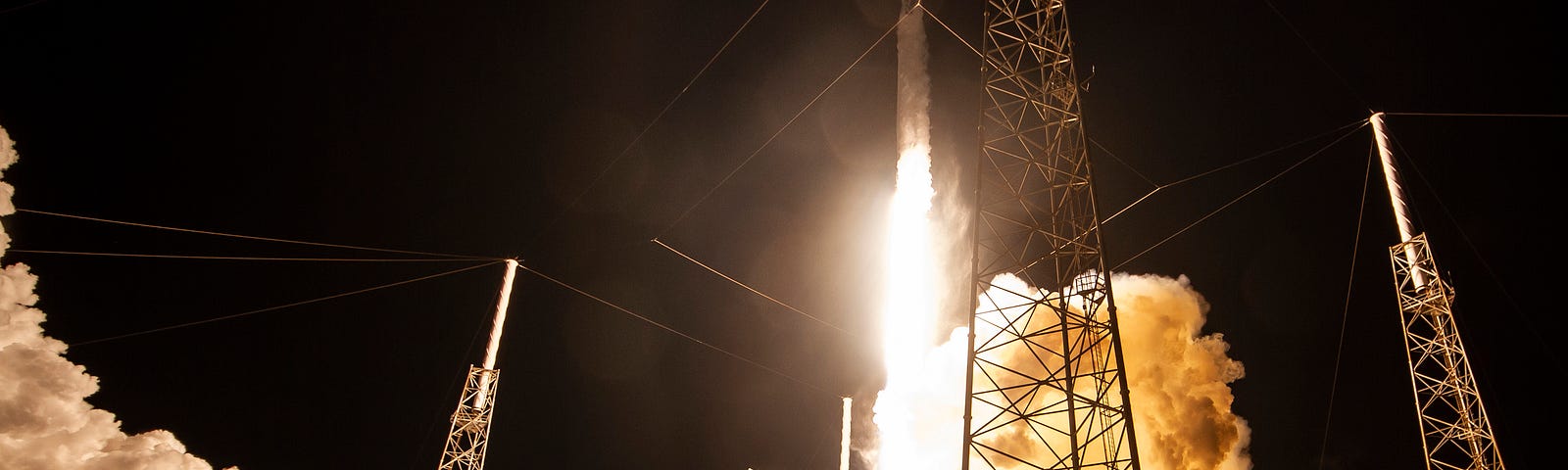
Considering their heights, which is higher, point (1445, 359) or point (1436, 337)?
point (1436, 337)

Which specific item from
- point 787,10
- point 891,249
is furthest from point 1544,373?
point 787,10

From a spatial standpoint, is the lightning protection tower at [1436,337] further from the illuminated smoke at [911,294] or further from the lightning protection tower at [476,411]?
the lightning protection tower at [476,411]

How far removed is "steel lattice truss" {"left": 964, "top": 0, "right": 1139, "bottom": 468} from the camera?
12305 mm

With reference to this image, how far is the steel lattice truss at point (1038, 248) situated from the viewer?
1230cm

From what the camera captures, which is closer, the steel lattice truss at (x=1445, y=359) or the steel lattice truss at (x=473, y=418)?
the steel lattice truss at (x=1445, y=359)

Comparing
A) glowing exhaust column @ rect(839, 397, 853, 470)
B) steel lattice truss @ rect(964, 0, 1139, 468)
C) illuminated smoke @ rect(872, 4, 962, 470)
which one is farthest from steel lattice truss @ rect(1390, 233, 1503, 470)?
glowing exhaust column @ rect(839, 397, 853, 470)

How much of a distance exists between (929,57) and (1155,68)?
22.1ft

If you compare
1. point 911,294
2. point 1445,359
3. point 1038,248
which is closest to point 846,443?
point 911,294

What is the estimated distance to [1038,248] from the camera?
21188mm

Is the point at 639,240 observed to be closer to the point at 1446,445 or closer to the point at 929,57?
the point at 929,57

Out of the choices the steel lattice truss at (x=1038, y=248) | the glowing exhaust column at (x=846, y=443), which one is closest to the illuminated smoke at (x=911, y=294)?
the glowing exhaust column at (x=846, y=443)

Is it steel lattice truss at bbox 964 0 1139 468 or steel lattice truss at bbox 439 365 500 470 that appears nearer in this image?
steel lattice truss at bbox 964 0 1139 468

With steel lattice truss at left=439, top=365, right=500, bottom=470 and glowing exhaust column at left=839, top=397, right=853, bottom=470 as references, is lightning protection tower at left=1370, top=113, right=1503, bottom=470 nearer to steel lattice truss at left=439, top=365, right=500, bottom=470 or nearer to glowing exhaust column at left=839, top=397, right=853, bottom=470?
glowing exhaust column at left=839, top=397, right=853, bottom=470

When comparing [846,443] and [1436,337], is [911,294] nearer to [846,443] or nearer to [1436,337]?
[846,443]
